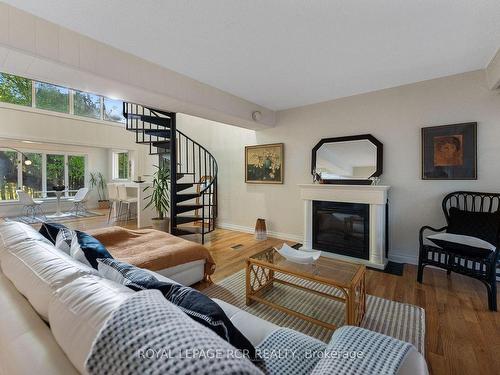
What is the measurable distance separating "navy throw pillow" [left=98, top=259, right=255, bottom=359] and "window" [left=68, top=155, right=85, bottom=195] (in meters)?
8.11

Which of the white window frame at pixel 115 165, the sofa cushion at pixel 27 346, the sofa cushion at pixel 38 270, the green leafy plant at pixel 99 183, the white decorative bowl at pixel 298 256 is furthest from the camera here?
the white window frame at pixel 115 165

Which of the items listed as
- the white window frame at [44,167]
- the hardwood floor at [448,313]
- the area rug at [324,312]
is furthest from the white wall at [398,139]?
the white window frame at [44,167]

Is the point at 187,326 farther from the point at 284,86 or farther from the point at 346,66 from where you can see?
the point at 284,86

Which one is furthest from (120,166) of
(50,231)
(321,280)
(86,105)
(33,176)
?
(321,280)

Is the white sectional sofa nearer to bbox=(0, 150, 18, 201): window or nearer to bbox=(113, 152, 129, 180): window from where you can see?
bbox=(0, 150, 18, 201): window

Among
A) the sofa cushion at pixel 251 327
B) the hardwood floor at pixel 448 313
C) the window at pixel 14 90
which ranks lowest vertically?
the hardwood floor at pixel 448 313

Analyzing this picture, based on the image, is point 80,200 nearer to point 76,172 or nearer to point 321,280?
point 76,172

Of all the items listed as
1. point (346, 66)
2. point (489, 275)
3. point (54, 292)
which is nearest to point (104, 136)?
point (346, 66)

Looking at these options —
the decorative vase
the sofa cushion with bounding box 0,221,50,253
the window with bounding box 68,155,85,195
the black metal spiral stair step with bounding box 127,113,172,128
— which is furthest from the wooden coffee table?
the window with bounding box 68,155,85,195

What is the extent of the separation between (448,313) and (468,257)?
2.03ft

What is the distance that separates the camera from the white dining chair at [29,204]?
18.0 ft

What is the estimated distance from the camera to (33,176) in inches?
268

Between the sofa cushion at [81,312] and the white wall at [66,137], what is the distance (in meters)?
7.17

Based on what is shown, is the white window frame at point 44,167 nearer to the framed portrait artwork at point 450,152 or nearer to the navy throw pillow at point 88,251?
the navy throw pillow at point 88,251
